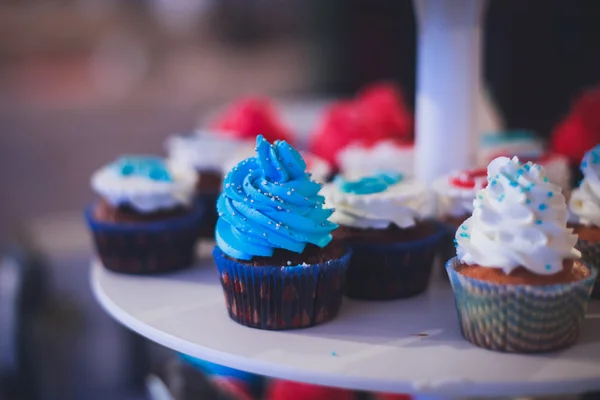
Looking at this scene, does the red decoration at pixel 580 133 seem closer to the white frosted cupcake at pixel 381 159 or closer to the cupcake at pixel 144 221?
the white frosted cupcake at pixel 381 159

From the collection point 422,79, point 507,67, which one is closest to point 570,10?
point 507,67

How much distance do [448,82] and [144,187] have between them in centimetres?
75

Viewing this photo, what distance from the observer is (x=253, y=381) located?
8.18ft

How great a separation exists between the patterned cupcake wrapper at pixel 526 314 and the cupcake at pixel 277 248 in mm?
287

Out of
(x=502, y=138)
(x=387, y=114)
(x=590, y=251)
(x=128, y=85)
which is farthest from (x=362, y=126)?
(x=128, y=85)

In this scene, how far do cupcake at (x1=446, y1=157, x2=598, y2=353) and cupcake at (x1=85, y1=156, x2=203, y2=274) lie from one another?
754 mm

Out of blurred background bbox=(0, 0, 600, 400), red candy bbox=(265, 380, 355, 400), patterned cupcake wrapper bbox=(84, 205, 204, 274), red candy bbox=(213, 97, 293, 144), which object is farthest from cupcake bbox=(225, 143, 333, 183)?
blurred background bbox=(0, 0, 600, 400)

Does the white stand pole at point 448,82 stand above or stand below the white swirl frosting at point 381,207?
above

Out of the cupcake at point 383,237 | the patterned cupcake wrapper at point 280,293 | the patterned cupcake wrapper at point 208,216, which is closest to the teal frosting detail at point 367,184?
the cupcake at point 383,237

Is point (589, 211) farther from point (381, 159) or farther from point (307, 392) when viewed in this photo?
point (307, 392)

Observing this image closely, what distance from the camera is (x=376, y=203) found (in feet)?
5.11

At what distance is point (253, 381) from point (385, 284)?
1068mm

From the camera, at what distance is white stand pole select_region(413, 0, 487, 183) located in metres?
1.70

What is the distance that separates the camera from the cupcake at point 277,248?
1.39 metres
